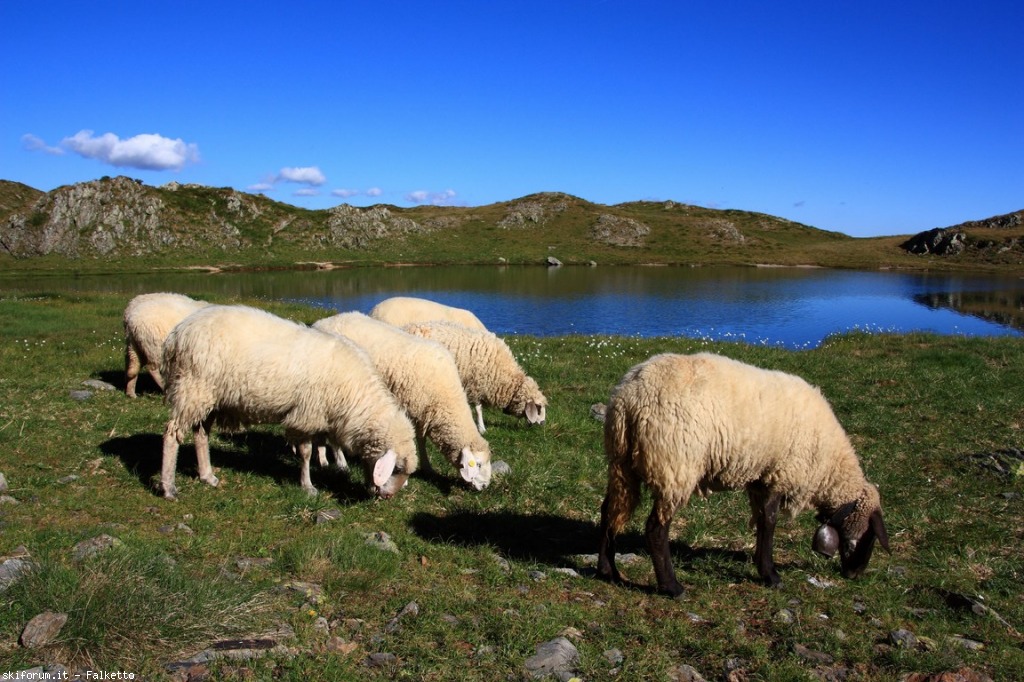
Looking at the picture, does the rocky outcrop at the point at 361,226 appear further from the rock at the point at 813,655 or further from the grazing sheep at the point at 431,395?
the rock at the point at 813,655

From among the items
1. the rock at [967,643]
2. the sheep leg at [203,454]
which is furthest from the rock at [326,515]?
the rock at [967,643]

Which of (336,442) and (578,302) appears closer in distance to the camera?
(336,442)

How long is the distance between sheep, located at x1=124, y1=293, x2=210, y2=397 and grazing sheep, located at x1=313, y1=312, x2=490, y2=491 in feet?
19.3

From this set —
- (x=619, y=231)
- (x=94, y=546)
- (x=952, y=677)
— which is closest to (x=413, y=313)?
(x=94, y=546)

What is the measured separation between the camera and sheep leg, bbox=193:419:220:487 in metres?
8.55

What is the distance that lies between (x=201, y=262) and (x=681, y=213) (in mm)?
111830

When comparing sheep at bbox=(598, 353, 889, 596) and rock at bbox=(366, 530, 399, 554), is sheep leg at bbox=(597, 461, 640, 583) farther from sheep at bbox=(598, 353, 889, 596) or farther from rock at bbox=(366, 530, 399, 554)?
rock at bbox=(366, 530, 399, 554)

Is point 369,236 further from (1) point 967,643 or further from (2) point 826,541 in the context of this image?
(1) point 967,643

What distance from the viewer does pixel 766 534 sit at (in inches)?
273

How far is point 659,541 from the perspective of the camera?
655 centimetres

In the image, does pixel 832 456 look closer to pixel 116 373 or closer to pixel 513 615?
pixel 513 615

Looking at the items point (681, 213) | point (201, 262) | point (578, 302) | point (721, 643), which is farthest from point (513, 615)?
point (681, 213)

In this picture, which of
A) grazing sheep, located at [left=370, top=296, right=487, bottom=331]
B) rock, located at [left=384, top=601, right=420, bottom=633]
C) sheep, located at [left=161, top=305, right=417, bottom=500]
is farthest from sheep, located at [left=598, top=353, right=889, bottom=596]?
grazing sheep, located at [left=370, top=296, right=487, bottom=331]

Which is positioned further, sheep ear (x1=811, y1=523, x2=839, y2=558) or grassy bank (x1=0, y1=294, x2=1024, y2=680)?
sheep ear (x1=811, y1=523, x2=839, y2=558)
